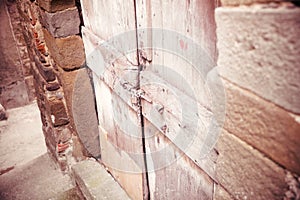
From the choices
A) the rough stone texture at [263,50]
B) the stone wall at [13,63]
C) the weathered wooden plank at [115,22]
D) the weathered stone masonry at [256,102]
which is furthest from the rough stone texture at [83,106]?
the stone wall at [13,63]

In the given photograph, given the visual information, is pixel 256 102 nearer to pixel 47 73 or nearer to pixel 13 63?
pixel 47 73

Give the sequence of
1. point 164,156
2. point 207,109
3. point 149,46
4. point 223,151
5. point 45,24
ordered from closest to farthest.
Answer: point 223,151 < point 207,109 < point 149,46 < point 164,156 < point 45,24

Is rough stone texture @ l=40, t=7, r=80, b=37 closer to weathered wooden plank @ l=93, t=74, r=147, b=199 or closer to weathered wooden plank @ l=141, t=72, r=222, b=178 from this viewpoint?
weathered wooden plank @ l=93, t=74, r=147, b=199

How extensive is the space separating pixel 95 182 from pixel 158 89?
1.30m

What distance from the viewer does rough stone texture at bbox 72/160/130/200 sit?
7.39 ft

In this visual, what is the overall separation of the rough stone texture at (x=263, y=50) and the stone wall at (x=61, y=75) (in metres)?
1.72

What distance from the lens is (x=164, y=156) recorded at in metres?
1.58

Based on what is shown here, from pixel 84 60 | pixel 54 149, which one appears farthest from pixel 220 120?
pixel 54 149

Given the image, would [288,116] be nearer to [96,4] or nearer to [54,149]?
[96,4]

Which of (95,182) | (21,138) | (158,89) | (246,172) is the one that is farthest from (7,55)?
(246,172)

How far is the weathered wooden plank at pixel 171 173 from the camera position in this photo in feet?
4.34

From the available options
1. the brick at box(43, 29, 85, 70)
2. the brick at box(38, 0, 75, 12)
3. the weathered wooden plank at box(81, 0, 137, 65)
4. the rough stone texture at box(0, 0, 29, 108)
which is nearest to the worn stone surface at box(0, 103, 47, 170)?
the rough stone texture at box(0, 0, 29, 108)

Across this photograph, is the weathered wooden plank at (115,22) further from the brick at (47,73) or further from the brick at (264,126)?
the brick at (264,126)

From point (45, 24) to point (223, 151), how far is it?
1930 mm
